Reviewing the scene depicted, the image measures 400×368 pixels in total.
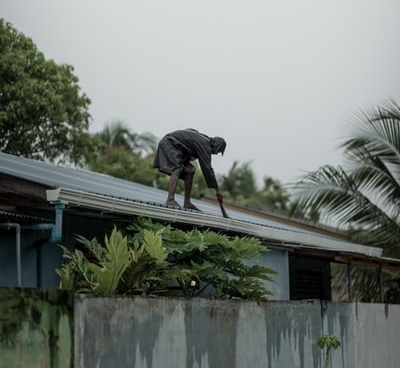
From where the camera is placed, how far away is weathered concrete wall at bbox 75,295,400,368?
299 inches

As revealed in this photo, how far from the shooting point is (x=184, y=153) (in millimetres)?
12609

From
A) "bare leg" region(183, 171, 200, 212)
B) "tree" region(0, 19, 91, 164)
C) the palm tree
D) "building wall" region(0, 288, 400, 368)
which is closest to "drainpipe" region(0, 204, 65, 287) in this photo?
"building wall" region(0, 288, 400, 368)

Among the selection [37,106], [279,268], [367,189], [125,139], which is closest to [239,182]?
[125,139]

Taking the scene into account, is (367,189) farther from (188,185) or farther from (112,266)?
(112,266)

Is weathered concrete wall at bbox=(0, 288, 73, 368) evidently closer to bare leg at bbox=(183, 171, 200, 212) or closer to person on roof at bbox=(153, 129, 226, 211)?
person on roof at bbox=(153, 129, 226, 211)

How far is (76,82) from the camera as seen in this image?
1084 inches

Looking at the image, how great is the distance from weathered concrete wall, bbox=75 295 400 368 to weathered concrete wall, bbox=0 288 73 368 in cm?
16

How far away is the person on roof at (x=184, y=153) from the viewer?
40.5 ft

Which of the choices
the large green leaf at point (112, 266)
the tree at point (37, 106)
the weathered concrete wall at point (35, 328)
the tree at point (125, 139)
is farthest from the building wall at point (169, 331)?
the tree at point (125, 139)

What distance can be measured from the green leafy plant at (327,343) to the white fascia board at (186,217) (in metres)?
1.71

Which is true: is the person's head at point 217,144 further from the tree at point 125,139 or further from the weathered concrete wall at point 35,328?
the tree at point 125,139

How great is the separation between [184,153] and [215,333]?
3851 millimetres

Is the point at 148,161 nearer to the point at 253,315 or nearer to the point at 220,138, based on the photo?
the point at 220,138

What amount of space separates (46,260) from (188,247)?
1.59 meters
